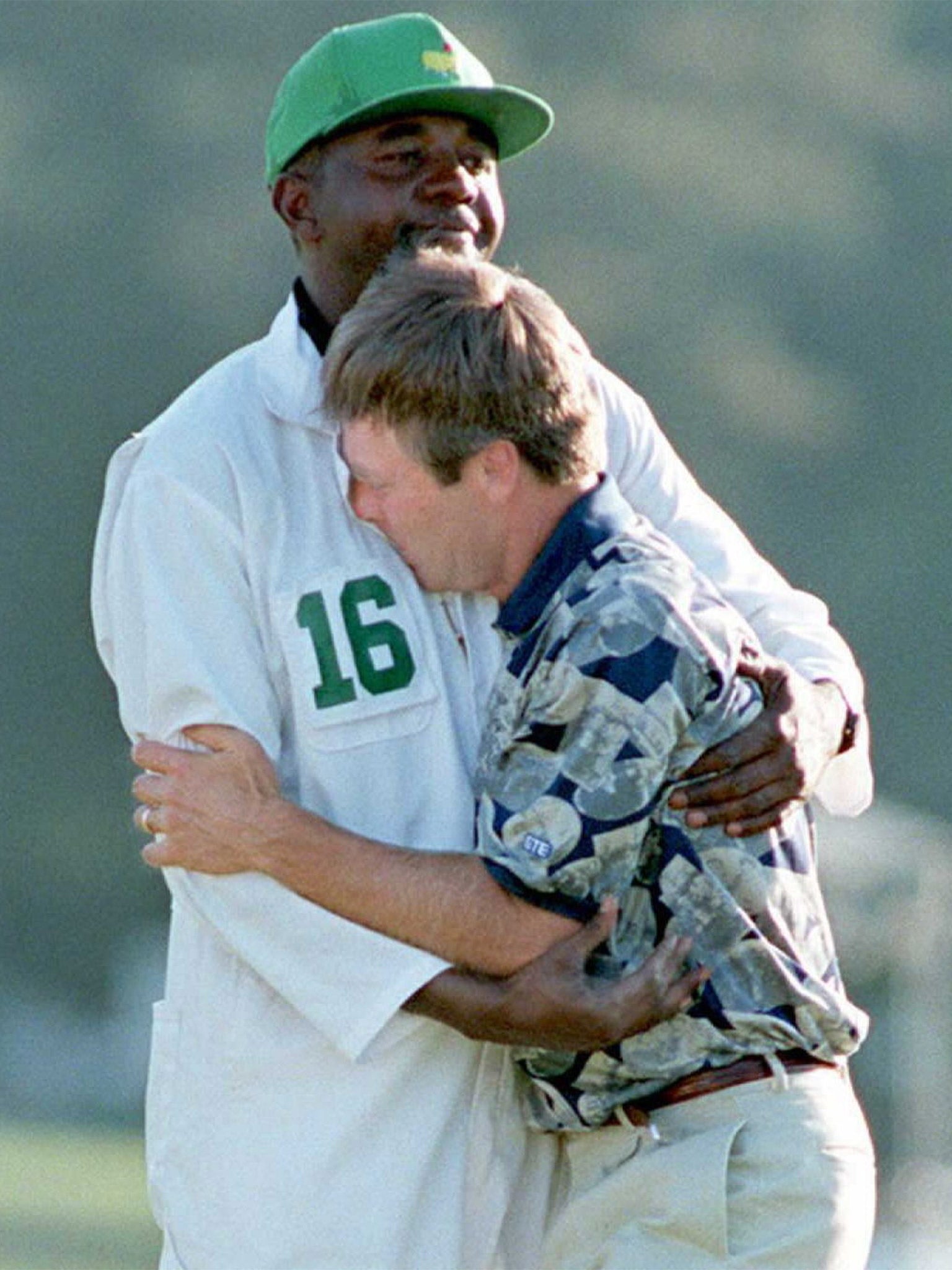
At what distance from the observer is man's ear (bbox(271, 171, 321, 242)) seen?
139 inches

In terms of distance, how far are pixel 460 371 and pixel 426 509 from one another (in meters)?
0.16

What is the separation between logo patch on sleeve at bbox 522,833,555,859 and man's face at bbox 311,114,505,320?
30.9 inches

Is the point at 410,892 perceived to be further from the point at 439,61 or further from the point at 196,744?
the point at 439,61

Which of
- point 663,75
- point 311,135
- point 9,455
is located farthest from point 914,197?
point 311,135

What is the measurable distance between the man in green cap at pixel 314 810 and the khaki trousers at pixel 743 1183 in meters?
0.15

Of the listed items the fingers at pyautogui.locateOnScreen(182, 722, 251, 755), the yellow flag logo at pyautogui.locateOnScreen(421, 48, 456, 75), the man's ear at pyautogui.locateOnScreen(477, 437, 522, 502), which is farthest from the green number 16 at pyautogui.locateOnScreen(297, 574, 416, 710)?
the yellow flag logo at pyautogui.locateOnScreen(421, 48, 456, 75)

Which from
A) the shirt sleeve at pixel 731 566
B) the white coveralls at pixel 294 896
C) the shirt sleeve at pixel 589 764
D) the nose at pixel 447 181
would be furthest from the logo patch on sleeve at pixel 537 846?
the nose at pixel 447 181

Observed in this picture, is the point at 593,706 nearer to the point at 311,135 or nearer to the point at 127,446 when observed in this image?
the point at 127,446

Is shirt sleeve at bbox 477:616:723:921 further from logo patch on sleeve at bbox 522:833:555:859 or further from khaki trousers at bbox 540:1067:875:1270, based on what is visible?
khaki trousers at bbox 540:1067:875:1270

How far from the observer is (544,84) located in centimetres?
1753

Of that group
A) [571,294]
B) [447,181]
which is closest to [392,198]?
[447,181]

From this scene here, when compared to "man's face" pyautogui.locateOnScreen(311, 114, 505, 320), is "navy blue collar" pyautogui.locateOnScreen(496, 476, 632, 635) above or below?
below

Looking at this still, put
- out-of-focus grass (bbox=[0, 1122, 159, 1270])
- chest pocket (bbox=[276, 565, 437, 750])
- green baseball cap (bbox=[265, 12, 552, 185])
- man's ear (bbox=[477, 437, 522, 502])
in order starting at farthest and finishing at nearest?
out-of-focus grass (bbox=[0, 1122, 159, 1270]), green baseball cap (bbox=[265, 12, 552, 185]), chest pocket (bbox=[276, 565, 437, 750]), man's ear (bbox=[477, 437, 522, 502])

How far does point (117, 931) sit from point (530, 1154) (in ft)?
48.1
